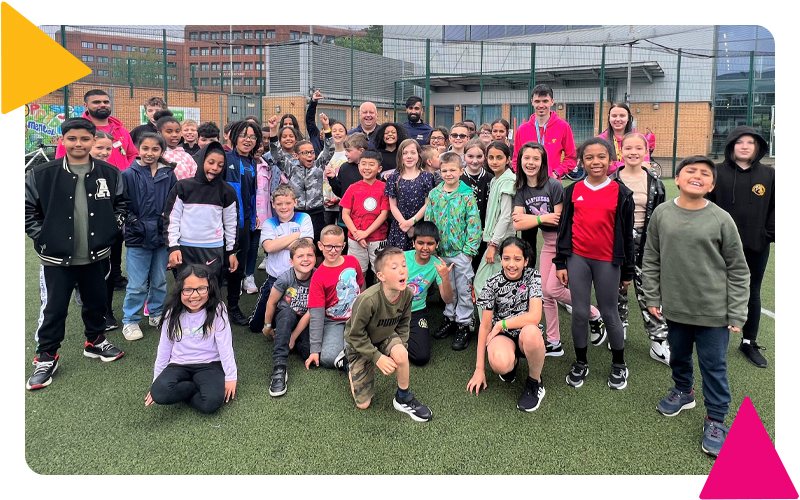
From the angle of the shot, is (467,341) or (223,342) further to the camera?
(467,341)

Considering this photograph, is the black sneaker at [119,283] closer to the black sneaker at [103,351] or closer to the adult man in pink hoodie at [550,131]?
the black sneaker at [103,351]

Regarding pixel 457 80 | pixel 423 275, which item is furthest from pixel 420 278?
pixel 457 80

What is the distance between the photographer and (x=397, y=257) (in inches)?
129

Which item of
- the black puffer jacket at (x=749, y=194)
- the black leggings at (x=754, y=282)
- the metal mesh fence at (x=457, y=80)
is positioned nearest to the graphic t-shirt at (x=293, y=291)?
the black puffer jacket at (x=749, y=194)

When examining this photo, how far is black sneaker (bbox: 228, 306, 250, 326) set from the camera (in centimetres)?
473

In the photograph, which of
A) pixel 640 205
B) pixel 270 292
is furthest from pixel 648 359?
pixel 270 292

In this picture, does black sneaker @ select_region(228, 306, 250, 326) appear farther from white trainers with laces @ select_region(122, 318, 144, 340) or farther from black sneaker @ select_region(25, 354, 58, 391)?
black sneaker @ select_region(25, 354, 58, 391)

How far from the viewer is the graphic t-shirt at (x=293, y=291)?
412 centimetres

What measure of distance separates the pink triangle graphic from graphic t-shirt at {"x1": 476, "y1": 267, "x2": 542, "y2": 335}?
1316 millimetres

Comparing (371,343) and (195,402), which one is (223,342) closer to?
(195,402)

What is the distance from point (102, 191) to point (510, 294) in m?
2.99

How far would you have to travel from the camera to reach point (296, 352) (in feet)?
13.5
